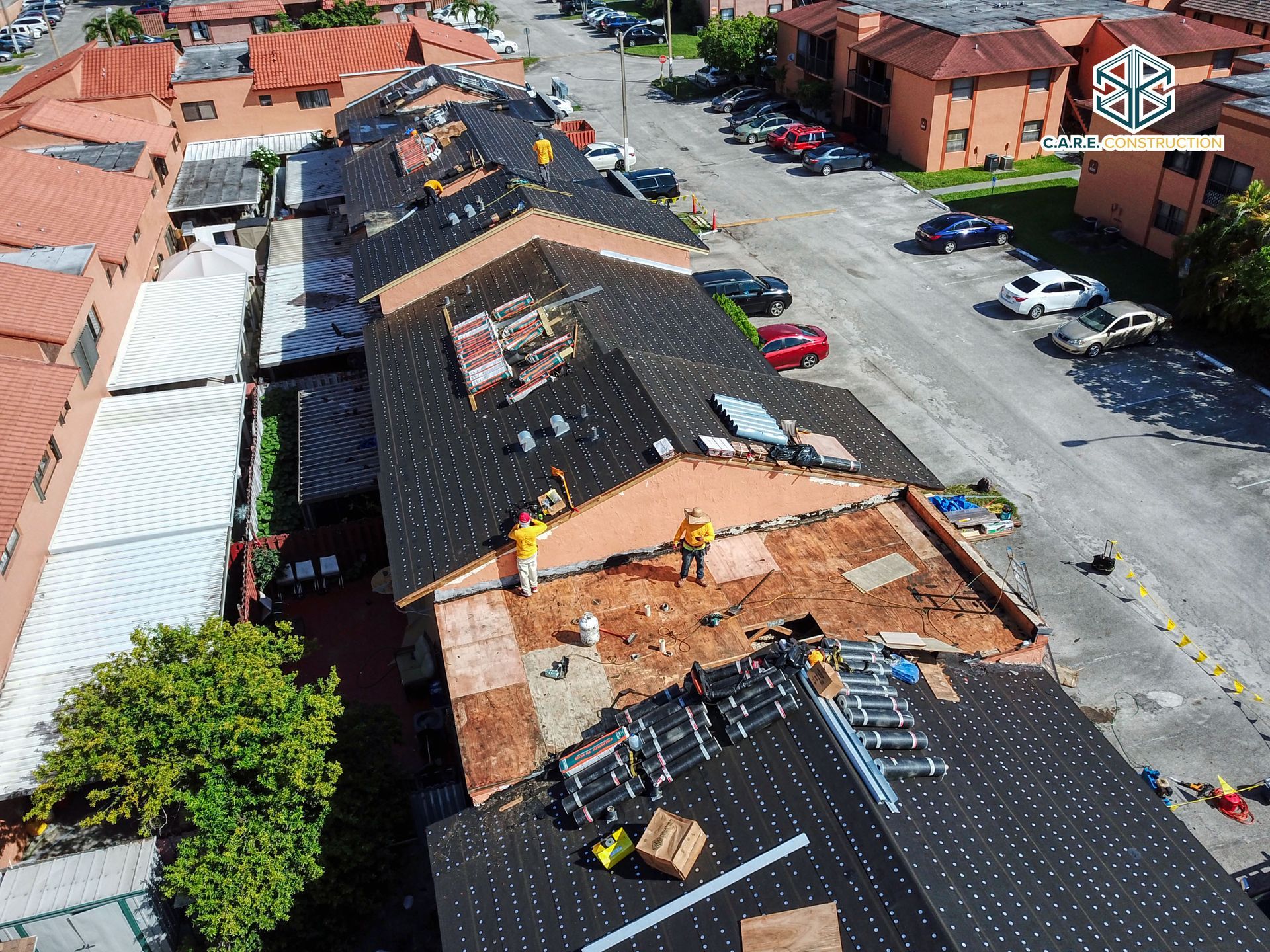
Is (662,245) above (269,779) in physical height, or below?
above

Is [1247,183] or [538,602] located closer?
[538,602]

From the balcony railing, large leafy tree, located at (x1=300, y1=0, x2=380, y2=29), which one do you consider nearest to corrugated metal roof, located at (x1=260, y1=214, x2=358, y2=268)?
the balcony railing

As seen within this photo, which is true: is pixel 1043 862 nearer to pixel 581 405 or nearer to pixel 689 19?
pixel 581 405

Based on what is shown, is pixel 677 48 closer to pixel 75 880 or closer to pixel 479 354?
pixel 479 354

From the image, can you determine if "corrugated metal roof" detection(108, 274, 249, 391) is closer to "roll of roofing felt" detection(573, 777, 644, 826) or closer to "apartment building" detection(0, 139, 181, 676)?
"apartment building" detection(0, 139, 181, 676)

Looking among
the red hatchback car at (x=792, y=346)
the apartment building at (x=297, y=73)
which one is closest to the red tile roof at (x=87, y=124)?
the apartment building at (x=297, y=73)

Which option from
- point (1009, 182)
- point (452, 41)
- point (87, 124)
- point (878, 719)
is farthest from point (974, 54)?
point (878, 719)

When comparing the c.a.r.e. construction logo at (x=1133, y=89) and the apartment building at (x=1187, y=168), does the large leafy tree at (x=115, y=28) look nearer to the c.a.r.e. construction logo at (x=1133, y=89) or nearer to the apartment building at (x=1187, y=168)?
the c.a.r.e. construction logo at (x=1133, y=89)

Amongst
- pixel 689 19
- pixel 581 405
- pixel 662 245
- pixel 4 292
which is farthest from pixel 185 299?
pixel 689 19
